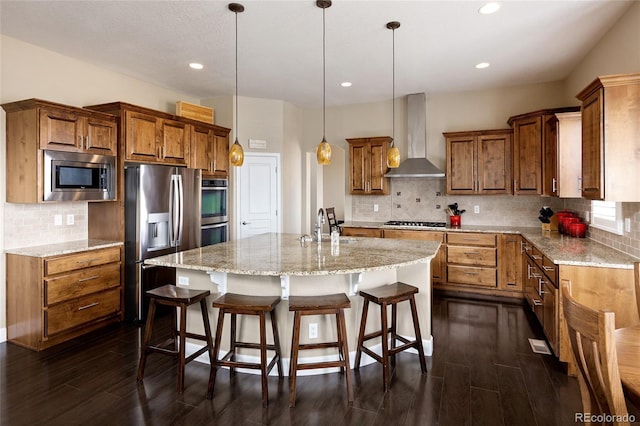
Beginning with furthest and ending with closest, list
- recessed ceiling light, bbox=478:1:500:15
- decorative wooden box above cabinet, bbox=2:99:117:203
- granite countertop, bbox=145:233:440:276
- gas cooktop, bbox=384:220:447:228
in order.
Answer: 1. gas cooktop, bbox=384:220:447:228
2. decorative wooden box above cabinet, bbox=2:99:117:203
3. recessed ceiling light, bbox=478:1:500:15
4. granite countertop, bbox=145:233:440:276

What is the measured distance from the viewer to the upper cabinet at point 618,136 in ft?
8.56

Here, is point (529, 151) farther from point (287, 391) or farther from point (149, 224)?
point (149, 224)

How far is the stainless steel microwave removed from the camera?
346 cm

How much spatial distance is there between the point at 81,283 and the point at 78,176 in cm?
110

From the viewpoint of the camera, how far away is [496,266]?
485cm

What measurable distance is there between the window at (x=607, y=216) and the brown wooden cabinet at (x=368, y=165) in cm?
275

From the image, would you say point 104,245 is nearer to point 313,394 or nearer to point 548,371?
point 313,394

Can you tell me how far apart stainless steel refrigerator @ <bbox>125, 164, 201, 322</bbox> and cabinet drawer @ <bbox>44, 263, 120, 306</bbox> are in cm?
18

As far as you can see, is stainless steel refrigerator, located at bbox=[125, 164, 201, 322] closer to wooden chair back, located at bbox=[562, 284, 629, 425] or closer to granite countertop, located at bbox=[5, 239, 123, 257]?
granite countertop, located at bbox=[5, 239, 123, 257]

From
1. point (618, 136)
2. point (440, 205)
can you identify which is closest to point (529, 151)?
point (440, 205)

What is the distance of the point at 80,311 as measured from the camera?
11.8 feet

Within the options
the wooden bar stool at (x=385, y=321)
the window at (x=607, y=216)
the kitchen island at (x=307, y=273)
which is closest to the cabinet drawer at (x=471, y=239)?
the window at (x=607, y=216)

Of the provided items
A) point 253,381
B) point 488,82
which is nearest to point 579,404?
point 253,381

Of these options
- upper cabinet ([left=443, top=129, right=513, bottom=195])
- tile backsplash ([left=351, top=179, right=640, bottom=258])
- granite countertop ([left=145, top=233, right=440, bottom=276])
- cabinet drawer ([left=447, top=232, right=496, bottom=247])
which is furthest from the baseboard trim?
upper cabinet ([left=443, top=129, right=513, bottom=195])
